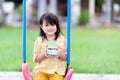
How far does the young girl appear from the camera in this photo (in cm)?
445

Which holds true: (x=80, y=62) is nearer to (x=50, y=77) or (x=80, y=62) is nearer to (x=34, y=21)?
(x=50, y=77)

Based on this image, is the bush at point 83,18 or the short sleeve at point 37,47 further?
the bush at point 83,18

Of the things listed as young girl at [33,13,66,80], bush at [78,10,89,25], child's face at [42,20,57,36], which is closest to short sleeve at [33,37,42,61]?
young girl at [33,13,66,80]

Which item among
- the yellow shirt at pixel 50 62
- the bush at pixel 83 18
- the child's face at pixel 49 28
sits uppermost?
the child's face at pixel 49 28

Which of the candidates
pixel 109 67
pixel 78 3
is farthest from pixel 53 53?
pixel 78 3

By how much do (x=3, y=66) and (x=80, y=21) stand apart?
1700 centimetres

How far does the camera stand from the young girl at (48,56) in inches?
175

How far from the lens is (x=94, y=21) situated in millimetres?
25328

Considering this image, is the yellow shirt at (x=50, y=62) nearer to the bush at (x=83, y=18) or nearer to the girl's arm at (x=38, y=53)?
the girl's arm at (x=38, y=53)

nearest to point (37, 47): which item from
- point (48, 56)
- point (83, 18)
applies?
point (48, 56)

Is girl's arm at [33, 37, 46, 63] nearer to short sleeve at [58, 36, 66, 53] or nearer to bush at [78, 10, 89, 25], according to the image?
short sleeve at [58, 36, 66, 53]

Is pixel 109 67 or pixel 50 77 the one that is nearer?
pixel 50 77

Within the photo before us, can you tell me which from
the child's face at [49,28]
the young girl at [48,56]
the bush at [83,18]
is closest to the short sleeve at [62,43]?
the young girl at [48,56]

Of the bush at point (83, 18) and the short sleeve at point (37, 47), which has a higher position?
the short sleeve at point (37, 47)
